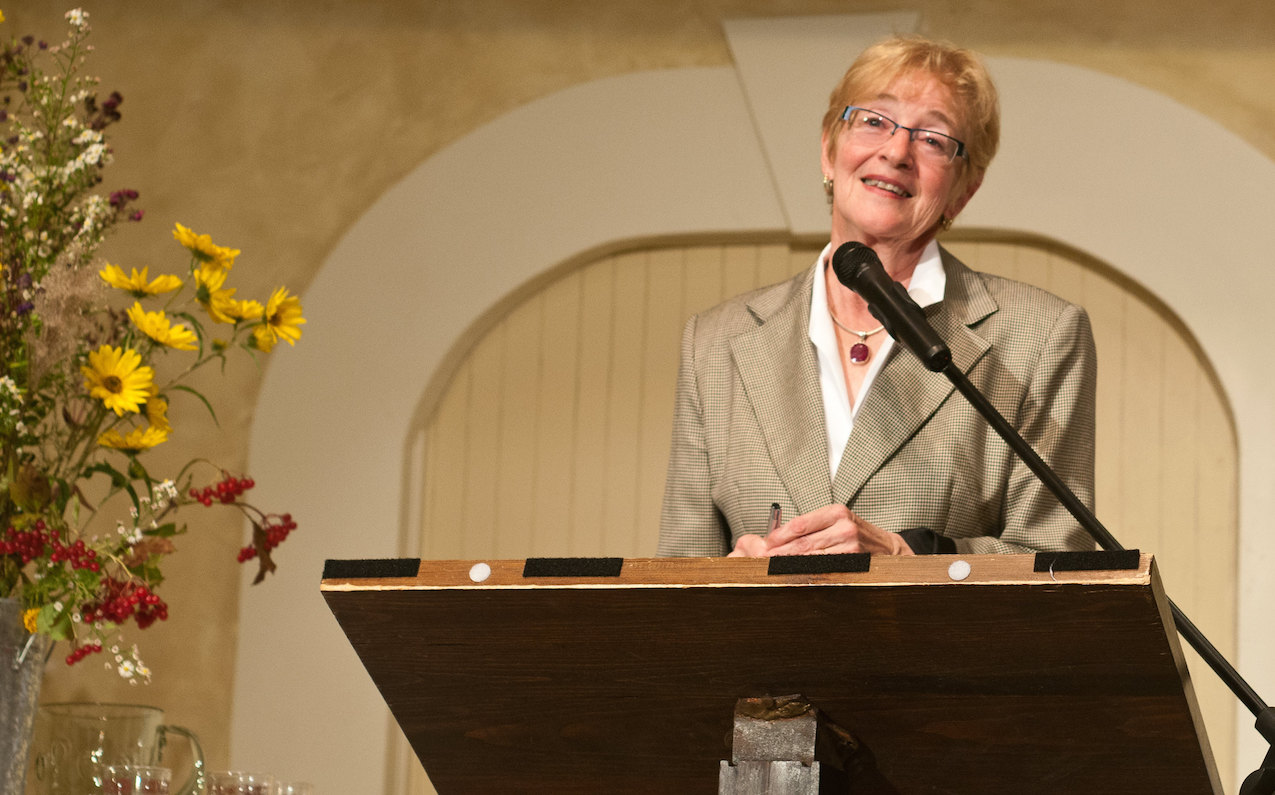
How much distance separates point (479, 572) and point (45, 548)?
0.84 m

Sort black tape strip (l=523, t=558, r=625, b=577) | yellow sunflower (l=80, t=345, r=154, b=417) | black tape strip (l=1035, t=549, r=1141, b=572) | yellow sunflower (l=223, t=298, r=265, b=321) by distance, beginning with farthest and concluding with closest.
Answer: yellow sunflower (l=223, t=298, r=265, b=321), yellow sunflower (l=80, t=345, r=154, b=417), black tape strip (l=523, t=558, r=625, b=577), black tape strip (l=1035, t=549, r=1141, b=572)

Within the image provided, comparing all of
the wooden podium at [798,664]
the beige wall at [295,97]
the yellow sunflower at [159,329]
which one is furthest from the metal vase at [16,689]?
the beige wall at [295,97]

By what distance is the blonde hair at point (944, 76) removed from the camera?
2248 mm

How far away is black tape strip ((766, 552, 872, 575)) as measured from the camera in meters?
1.23

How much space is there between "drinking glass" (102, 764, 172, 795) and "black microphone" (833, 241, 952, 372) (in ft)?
3.31

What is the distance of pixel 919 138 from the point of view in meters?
2.25

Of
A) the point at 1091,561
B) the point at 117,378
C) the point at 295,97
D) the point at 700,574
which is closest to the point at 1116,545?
the point at 1091,561

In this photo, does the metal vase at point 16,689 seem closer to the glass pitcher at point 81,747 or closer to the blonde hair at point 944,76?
the glass pitcher at point 81,747

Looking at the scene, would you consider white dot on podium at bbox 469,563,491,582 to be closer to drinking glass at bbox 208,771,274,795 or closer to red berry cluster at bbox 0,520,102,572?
drinking glass at bbox 208,771,274,795

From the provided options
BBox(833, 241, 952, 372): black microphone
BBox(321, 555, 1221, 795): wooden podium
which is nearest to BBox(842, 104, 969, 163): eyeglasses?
BBox(833, 241, 952, 372): black microphone

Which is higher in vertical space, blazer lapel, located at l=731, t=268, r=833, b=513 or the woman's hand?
blazer lapel, located at l=731, t=268, r=833, b=513

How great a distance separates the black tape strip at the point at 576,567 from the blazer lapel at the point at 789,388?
81 cm

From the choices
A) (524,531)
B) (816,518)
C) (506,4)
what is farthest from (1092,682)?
(506,4)

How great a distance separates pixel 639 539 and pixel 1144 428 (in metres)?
1.37
